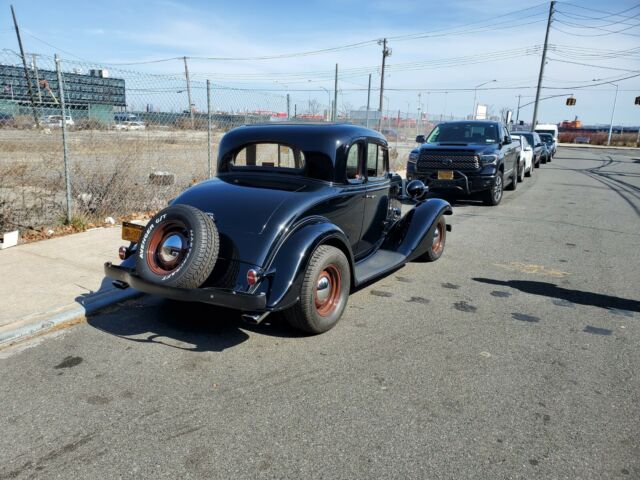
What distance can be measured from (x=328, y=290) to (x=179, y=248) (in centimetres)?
128

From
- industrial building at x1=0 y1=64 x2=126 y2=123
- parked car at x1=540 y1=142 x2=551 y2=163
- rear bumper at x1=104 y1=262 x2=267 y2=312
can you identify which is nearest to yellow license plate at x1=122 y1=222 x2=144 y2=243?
rear bumper at x1=104 y1=262 x2=267 y2=312

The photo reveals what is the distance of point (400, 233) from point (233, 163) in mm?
2096

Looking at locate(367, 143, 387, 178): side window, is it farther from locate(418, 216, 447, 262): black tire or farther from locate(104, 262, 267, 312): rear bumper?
locate(104, 262, 267, 312): rear bumper

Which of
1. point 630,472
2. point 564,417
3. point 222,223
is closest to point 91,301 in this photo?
point 222,223

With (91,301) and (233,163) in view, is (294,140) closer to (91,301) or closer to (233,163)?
(233,163)

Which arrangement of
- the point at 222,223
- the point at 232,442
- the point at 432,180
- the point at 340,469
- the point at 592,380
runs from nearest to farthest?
the point at 340,469
the point at 232,442
the point at 592,380
the point at 222,223
the point at 432,180

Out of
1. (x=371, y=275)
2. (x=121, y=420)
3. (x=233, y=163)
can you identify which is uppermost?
(x=233, y=163)

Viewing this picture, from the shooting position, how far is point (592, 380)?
3383 millimetres

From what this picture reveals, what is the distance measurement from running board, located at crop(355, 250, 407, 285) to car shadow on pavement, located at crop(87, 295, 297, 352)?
0.89 m

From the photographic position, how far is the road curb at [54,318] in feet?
12.5

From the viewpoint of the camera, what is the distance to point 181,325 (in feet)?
13.6

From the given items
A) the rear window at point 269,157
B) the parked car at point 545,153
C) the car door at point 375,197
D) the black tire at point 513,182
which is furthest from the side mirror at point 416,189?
the parked car at point 545,153

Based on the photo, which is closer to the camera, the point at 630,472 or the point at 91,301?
the point at 630,472

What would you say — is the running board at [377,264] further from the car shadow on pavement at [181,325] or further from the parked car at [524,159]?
the parked car at [524,159]
